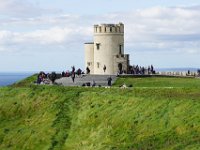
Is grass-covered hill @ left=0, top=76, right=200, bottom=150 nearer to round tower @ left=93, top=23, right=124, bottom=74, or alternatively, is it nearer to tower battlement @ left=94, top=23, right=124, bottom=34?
round tower @ left=93, top=23, right=124, bottom=74

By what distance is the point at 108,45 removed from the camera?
9275 cm

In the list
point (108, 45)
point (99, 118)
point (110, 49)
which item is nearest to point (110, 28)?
point (108, 45)

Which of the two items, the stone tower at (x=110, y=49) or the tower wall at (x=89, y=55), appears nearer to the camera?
the stone tower at (x=110, y=49)

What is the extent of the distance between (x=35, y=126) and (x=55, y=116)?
229 cm

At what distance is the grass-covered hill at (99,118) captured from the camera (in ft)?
140

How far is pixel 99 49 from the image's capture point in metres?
93.5

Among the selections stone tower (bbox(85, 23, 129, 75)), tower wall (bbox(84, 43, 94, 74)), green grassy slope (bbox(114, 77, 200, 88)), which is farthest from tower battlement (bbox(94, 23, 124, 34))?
green grassy slope (bbox(114, 77, 200, 88))

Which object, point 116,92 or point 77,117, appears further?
point 116,92

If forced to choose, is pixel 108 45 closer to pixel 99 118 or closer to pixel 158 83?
pixel 158 83

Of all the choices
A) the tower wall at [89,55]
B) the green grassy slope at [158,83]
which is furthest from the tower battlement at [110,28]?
the green grassy slope at [158,83]

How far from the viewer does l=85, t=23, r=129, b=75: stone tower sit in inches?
3654

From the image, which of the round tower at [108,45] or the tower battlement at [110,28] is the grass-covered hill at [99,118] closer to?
the round tower at [108,45]

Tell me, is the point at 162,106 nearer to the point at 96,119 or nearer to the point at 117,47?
the point at 96,119

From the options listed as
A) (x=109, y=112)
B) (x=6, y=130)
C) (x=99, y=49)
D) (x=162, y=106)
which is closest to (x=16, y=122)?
(x=6, y=130)
